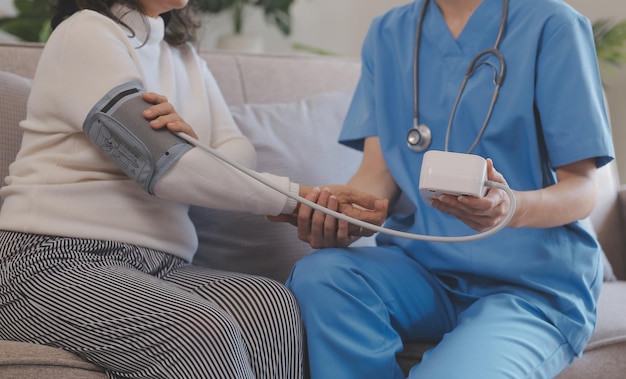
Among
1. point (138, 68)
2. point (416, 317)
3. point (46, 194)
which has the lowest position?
point (416, 317)

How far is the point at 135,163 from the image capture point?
107cm

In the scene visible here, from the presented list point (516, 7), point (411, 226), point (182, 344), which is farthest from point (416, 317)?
point (516, 7)

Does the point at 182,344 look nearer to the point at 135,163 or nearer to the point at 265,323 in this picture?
the point at 265,323

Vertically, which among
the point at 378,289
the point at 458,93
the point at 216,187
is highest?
the point at 458,93

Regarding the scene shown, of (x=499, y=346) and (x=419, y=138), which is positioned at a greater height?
(x=419, y=138)

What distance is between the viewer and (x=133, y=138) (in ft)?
3.46

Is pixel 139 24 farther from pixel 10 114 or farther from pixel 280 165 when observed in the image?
pixel 280 165

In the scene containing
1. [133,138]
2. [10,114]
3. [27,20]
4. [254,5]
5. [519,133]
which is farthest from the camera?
[254,5]

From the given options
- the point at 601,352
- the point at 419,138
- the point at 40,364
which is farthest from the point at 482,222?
the point at 40,364

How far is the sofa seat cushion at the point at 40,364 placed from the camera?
2.90 feet

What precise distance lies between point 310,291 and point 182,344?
8.4 inches

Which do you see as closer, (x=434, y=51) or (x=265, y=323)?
(x=265, y=323)

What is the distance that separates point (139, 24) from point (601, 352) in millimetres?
900

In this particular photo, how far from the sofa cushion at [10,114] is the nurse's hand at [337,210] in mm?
503
